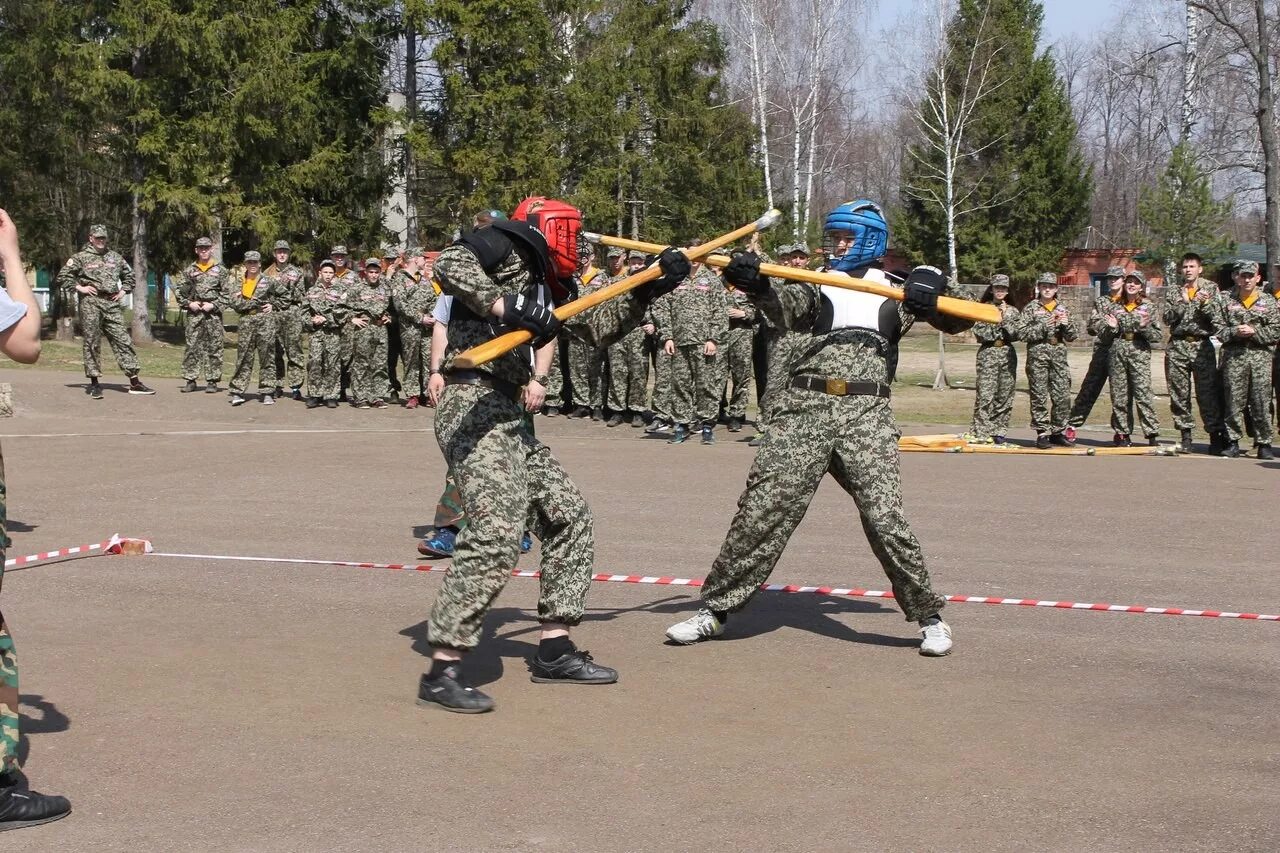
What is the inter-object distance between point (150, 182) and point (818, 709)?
94.7 feet

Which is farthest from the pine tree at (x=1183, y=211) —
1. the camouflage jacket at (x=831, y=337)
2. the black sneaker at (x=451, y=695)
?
the black sneaker at (x=451, y=695)

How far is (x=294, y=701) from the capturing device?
5.70m

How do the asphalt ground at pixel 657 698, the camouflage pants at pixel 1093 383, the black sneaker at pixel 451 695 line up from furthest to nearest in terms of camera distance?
the camouflage pants at pixel 1093 383 → the black sneaker at pixel 451 695 → the asphalt ground at pixel 657 698

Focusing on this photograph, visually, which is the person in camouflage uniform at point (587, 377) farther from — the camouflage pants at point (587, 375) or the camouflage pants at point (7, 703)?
the camouflage pants at point (7, 703)

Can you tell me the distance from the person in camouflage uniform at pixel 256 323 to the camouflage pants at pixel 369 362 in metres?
1.14

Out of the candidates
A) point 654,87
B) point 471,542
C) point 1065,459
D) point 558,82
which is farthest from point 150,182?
point 471,542

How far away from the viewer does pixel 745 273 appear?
6309 millimetres

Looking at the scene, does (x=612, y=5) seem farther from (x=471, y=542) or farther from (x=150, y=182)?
(x=471, y=542)

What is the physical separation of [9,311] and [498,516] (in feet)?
6.72

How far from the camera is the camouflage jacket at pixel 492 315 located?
5.67 meters

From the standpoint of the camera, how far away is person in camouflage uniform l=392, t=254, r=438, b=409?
19359 millimetres

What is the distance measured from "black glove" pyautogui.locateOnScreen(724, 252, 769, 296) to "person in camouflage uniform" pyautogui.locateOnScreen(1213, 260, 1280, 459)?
36.7 feet

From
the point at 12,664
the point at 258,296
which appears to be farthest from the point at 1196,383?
the point at 12,664

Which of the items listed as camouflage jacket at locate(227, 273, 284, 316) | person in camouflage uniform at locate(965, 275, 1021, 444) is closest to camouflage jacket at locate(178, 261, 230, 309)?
camouflage jacket at locate(227, 273, 284, 316)
